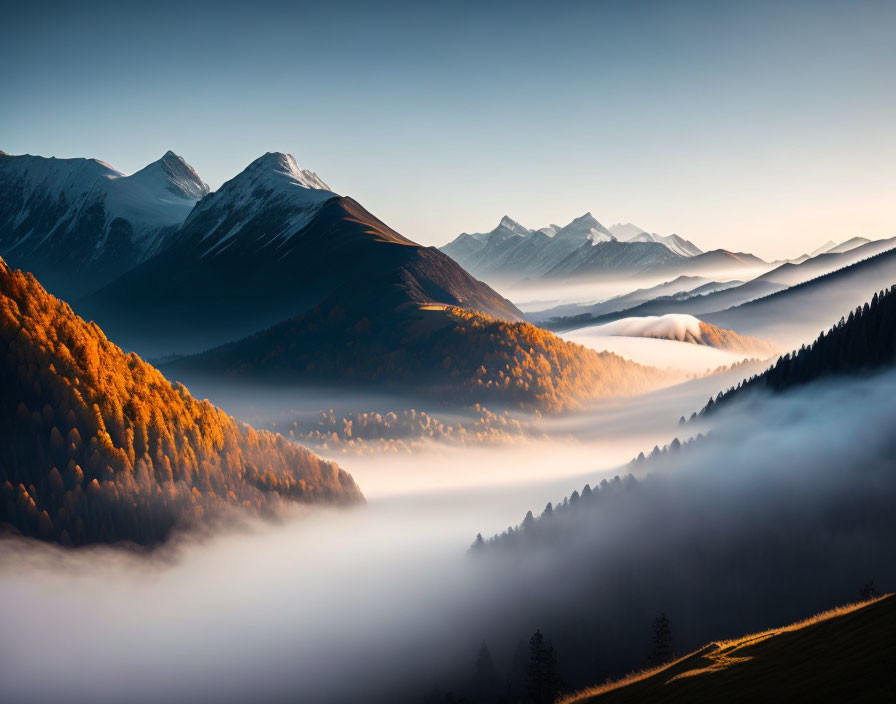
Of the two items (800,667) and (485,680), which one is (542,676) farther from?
(800,667)

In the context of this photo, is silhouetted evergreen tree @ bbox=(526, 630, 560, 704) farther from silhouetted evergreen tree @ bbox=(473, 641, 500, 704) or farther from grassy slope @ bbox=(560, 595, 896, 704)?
grassy slope @ bbox=(560, 595, 896, 704)

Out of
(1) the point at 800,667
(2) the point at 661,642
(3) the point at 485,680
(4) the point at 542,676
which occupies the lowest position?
(3) the point at 485,680

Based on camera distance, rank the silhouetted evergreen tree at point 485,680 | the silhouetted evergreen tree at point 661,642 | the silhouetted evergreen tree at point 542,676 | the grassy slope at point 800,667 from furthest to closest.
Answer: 1. the silhouetted evergreen tree at point 485,680
2. the silhouetted evergreen tree at point 542,676
3. the silhouetted evergreen tree at point 661,642
4. the grassy slope at point 800,667

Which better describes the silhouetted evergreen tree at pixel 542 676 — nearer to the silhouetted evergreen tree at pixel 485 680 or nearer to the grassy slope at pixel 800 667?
the silhouetted evergreen tree at pixel 485 680

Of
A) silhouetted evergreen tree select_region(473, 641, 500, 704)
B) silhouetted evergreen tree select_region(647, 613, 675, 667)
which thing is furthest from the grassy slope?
silhouetted evergreen tree select_region(473, 641, 500, 704)

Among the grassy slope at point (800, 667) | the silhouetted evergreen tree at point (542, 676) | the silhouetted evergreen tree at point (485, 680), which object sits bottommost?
the silhouetted evergreen tree at point (485, 680)

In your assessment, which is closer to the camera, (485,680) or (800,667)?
(800,667)

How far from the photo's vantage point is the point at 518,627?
171 meters

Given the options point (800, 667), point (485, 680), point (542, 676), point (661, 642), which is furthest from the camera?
point (485, 680)

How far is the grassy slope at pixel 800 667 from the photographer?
46562 mm

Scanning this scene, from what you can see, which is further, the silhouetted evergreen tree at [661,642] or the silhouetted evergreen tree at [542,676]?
the silhouetted evergreen tree at [542,676]

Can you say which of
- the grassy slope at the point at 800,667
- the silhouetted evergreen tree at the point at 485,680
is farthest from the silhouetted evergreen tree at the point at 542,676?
the grassy slope at the point at 800,667

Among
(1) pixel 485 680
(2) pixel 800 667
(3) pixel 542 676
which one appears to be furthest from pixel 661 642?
(2) pixel 800 667

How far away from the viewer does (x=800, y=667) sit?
54.7m
